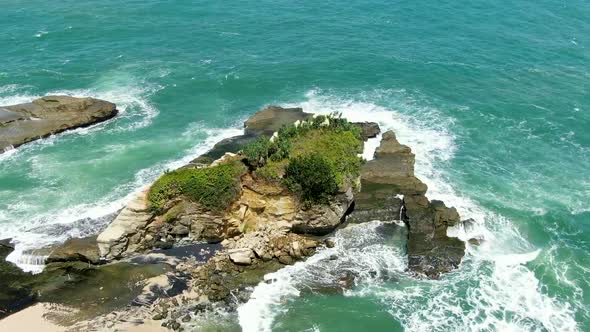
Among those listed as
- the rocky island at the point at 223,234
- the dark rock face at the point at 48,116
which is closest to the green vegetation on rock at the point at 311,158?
the rocky island at the point at 223,234

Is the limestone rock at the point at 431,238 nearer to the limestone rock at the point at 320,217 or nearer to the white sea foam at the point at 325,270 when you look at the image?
the white sea foam at the point at 325,270

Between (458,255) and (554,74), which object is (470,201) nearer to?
(458,255)

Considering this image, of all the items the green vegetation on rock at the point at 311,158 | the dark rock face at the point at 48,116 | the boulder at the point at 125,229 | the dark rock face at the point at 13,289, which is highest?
the green vegetation on rock at the point at 311,158

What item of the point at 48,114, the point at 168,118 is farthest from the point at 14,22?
the point at 168,118

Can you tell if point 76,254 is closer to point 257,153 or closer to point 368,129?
point 257,153

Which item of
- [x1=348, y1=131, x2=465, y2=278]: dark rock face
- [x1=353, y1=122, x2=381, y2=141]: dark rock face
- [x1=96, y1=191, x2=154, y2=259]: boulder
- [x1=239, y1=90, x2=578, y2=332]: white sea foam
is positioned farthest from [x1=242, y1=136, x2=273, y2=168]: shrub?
[x1=353, y1=122, x2=381, y2=141]: dark rock face

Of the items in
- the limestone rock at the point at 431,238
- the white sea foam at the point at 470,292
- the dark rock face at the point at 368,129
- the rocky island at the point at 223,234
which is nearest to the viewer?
the white sea foam at the point at 470,292

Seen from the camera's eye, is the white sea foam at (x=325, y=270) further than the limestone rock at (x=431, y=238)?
No
